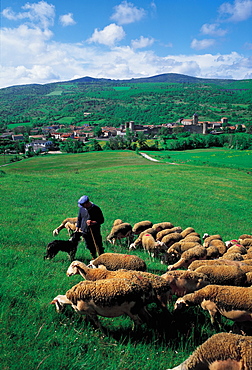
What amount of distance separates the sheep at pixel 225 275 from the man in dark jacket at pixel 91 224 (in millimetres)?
3690

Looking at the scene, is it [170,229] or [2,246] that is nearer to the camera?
[2,246]

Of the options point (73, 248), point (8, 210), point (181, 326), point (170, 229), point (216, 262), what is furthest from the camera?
point (8, 210)

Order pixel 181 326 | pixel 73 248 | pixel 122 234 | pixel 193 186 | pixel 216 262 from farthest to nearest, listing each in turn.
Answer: pixel 193 186, pixel 122 234, pixel 73 248, pixel 216 262, pixel 181 326

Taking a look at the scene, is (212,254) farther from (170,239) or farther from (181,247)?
(170,239)

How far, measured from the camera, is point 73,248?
9398 millimetres

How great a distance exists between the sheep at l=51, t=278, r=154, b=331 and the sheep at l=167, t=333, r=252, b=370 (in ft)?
4.48

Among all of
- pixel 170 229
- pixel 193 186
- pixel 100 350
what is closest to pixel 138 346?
pixel 100 350

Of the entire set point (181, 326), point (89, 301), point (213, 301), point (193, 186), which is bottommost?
point (193, 186)

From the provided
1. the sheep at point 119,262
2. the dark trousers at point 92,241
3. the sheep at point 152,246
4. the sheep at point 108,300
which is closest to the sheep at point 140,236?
the sheep at point 152,246

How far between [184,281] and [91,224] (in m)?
3.68

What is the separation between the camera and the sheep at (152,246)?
11.8m

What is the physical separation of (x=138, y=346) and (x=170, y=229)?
9.46 metres

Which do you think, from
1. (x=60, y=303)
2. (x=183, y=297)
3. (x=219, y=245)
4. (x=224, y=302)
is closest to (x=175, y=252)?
(x=219, y=245)

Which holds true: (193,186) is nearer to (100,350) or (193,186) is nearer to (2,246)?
(2,246)
